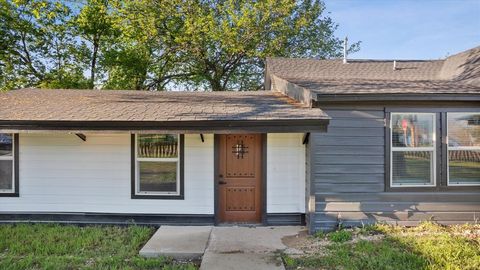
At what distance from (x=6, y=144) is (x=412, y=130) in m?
8.41

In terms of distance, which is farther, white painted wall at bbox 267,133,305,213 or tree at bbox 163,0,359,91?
tree at bbox 163,0,359,91

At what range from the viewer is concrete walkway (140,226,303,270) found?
5.03 metres

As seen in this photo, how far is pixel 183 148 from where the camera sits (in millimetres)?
7039

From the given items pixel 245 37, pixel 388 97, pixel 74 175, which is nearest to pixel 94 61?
pixel 245 37

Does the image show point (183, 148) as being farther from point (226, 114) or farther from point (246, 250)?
point (246, 250)

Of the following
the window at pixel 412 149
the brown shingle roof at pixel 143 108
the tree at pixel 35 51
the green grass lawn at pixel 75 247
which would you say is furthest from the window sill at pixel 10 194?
the tree at pixel 35 51

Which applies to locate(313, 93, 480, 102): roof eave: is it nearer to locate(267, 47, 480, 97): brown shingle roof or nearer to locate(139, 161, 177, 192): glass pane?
locate(267, 47, 480, 97): brown shingle roof

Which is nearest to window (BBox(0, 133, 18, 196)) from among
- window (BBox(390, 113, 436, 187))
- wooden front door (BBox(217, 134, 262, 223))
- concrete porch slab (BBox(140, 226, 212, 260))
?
concrete porch slab (BBox(140, 226, 212, 260))

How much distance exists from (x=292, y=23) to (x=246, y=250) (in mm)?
15933

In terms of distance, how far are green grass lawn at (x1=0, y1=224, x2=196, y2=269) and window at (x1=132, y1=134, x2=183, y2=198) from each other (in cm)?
81

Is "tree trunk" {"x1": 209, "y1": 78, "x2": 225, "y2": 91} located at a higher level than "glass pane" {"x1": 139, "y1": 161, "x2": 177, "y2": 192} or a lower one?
higher

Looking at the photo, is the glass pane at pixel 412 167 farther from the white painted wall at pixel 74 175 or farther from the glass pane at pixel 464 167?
the white painted wall at pixel 74 175

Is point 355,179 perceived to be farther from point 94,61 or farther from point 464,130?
point 94,61

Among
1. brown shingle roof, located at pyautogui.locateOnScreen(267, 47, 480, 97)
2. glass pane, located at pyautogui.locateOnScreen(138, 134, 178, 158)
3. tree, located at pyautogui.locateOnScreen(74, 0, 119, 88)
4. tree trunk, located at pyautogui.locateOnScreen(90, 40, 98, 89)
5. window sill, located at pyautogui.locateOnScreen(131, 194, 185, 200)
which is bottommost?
window sill, located at pyautogui.locateOnScreen(131, 194, 185, 200)
